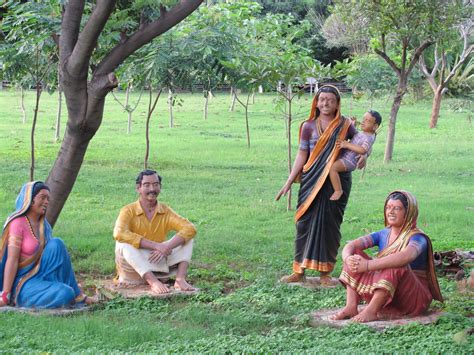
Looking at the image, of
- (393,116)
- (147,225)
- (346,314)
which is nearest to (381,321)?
(346,314)

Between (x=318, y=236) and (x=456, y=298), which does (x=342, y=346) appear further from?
(x=318, y=236)

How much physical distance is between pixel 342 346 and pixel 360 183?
35.1ft

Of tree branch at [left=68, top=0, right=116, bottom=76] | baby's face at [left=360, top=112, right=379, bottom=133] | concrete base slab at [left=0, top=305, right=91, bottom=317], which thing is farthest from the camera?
baby's face at [left=360, top=112, right=379, bottom=133]

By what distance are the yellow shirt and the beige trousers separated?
8cm

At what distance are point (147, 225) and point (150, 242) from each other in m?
0.22

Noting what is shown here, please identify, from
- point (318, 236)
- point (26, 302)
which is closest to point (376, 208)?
point (318, 236)

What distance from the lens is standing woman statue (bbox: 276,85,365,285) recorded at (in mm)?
8422

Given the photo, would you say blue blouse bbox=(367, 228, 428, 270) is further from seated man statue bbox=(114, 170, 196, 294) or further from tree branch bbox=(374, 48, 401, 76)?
tree branch bbox=(374, 48, 401, 76)

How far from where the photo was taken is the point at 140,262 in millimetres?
8211

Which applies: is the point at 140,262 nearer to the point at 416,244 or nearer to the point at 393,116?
the point at 416,244

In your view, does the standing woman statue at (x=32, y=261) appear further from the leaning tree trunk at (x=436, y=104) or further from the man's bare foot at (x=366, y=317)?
the leaning tree trunk at (x=436, y=104)

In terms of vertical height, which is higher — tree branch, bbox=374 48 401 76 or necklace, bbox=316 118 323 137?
tree branch, bbox=374 48 401 76

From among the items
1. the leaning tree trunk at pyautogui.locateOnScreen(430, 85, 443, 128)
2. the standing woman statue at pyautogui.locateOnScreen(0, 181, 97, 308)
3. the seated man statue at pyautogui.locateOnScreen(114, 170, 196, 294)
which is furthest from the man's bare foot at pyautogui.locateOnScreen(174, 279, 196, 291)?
the leaning tree trunk at pyautogui.locateOnScreen(430, 85, 443, 128)

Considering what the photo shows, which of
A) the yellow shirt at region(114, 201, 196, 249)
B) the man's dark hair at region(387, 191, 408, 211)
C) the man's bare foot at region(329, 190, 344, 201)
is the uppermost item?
the man's dark hair at region(387, 191, 408, 211)
